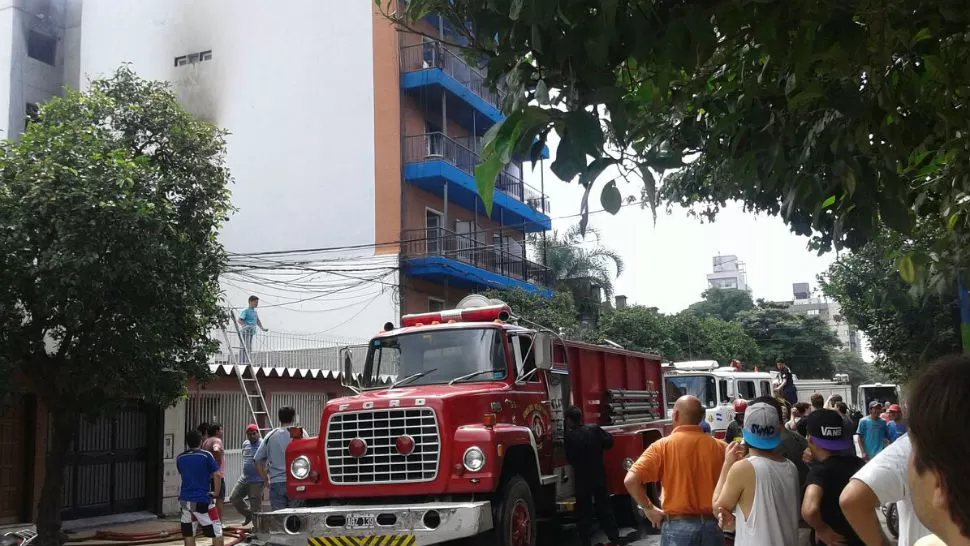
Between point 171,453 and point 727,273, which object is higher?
point 727,273

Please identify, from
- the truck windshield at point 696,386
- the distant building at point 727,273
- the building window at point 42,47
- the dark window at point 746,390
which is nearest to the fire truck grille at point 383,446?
the truck windshield at point 696,386

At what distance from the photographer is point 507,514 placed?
880 cm

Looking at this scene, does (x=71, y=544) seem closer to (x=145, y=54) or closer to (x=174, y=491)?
(x=174, y=491)

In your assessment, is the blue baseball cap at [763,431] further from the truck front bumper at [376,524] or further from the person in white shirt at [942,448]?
the truck front bumper at [376,524]

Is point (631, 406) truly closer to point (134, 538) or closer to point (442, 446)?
point (442, 446)

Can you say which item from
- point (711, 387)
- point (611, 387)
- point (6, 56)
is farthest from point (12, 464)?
point (6, 56)

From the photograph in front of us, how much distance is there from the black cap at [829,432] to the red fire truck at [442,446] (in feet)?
13.2

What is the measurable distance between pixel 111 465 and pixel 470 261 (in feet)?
48.8

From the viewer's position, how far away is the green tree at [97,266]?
10547mm

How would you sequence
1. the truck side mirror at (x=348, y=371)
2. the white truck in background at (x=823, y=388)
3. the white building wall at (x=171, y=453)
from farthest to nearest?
the white truck in background at (x=823, y=388), the white building wall at (x=171, y=453), the truck side mirror at (x=348, y=371)

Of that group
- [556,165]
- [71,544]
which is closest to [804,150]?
[556,165]

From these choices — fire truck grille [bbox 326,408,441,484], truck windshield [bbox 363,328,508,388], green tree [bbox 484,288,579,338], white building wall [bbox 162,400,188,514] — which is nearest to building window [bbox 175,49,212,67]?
green tree [bbox 484,288,579,338]

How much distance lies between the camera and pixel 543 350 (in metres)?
9.70

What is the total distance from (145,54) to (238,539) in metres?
23.0
